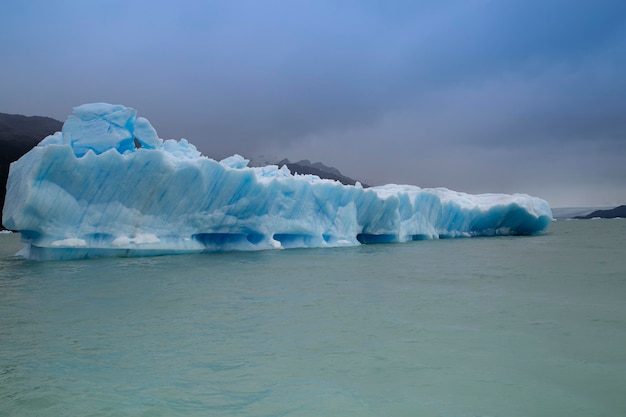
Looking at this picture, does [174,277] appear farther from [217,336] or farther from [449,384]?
[449,384]

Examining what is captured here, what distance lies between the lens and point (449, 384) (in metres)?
3.12

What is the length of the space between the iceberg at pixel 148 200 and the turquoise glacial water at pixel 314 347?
3161mm

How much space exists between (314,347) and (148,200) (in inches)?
337

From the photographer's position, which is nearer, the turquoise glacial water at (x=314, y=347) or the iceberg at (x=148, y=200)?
the turquoise glacial water at (x=314, y=347)

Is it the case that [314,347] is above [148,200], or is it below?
below

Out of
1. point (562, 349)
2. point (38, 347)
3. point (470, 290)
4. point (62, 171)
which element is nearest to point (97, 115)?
point (62, 171)

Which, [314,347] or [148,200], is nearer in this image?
[314,347]

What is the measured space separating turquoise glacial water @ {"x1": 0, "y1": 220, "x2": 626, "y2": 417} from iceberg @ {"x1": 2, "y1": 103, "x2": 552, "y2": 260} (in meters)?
3.16

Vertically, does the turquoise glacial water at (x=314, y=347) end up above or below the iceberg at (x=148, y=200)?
below

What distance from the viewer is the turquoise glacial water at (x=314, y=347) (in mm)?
2867

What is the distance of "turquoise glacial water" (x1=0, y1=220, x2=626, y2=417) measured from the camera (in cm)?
287

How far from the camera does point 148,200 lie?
37.4 ft

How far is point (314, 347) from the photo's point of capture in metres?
3.97

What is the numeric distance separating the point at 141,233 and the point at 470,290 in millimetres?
8030
